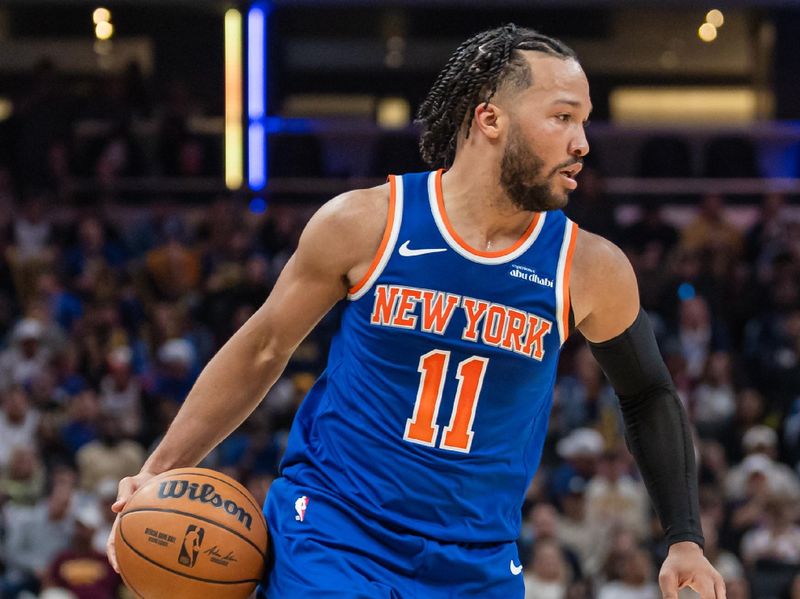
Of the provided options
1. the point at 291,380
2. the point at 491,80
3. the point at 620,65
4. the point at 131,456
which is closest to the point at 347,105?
the point at 620,65

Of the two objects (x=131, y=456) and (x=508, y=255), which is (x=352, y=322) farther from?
(x=131, y=456)

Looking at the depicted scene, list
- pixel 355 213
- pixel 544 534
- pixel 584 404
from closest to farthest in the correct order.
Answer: pixel 355 213, pixel 544 534, pixel 584 404

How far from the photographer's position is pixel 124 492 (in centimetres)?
343

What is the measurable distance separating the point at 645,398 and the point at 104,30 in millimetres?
12018

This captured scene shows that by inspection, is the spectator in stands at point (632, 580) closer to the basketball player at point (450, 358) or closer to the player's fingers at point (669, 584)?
the basketball player at point (450, 358)

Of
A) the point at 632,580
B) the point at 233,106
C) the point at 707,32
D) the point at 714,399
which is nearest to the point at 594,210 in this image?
the point at 714,399

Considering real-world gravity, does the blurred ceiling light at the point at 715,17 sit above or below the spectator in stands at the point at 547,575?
above

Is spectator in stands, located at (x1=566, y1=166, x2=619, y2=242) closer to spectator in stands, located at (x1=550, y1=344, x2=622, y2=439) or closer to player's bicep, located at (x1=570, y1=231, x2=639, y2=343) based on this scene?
spectator in stands, located at (x1=550, y1=344, x2=622, y2=439)

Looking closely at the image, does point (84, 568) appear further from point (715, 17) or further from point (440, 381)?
point (715, 17)

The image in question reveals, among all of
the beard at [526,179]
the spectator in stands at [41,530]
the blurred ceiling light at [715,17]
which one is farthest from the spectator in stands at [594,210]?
the beard at [526,179]

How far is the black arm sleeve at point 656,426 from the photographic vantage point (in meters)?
3.53

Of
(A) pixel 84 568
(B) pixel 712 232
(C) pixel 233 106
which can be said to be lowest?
(A) pixel 84 568

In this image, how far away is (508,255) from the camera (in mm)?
3373

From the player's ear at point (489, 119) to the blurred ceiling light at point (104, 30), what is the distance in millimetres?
11741
